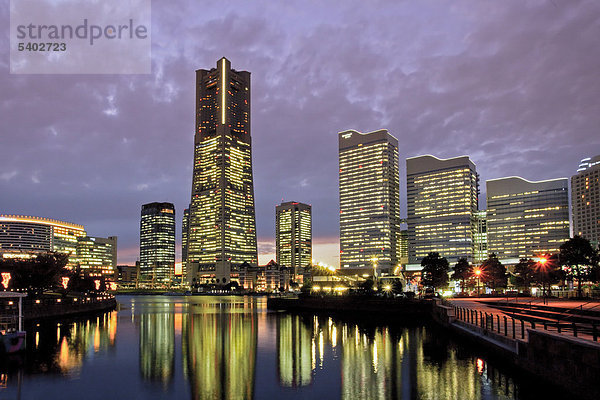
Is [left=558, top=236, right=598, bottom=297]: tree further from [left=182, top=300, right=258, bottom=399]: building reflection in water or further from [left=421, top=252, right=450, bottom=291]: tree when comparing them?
[left=182, top=300, right=258, bottom=399]: building reflection in water

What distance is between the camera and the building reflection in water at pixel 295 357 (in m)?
32.6

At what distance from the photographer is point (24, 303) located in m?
74.2

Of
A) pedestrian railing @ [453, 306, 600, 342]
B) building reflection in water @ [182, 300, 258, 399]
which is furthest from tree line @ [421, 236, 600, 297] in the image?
building reflection in water @ [182, 300, 258, 399]

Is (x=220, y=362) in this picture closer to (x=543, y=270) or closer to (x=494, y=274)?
(x=543, y=270)

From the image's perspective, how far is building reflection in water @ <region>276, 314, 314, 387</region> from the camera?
32.6 meters

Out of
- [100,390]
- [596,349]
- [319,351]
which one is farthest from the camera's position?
[319,351]

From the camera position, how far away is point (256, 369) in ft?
120

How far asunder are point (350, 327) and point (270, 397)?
146 ft

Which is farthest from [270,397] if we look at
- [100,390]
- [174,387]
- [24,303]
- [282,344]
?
[24,303]

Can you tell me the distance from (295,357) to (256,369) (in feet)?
22.4

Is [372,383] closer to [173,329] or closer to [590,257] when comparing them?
[173,329]

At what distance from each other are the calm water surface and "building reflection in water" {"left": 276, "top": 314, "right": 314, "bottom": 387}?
0.08 meters

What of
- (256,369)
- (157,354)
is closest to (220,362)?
(256,369)

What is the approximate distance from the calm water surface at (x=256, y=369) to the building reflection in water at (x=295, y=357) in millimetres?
83
